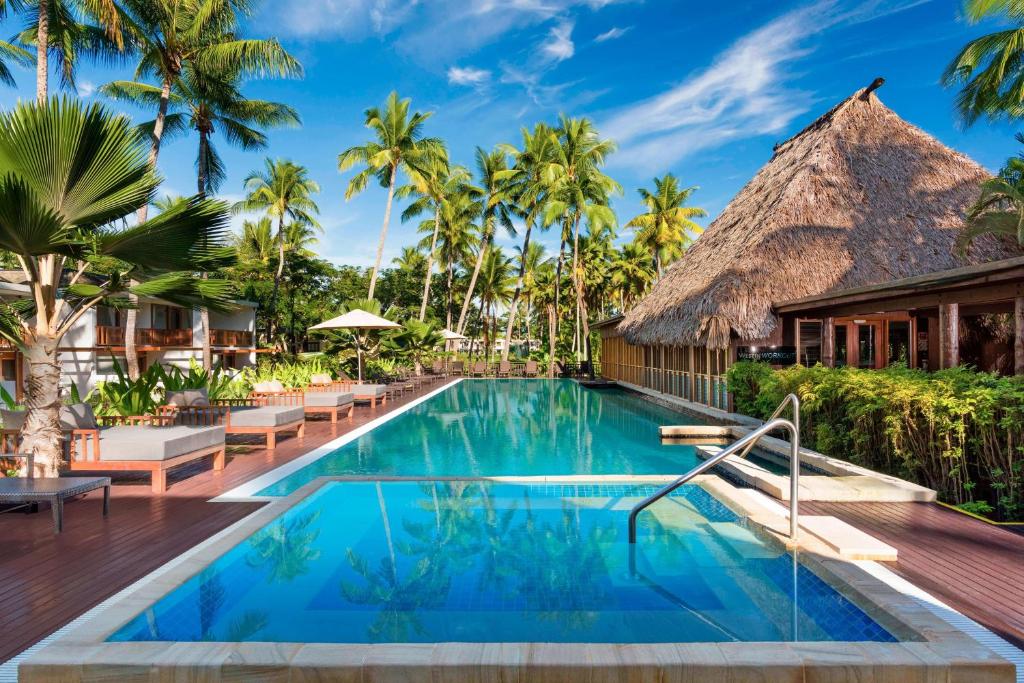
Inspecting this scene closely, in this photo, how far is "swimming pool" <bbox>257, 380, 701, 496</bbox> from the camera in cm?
733

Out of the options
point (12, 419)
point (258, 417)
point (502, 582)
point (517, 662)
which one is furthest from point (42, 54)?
point (517, 662)

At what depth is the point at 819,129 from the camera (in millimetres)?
16500

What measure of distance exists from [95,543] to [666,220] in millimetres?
32935

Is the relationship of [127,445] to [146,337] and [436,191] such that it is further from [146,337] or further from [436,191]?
[436,191]

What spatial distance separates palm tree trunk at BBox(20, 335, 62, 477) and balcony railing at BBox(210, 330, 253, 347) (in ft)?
77.9

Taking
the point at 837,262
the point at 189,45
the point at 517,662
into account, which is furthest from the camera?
the point at 189,45

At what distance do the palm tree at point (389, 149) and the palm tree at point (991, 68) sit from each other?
18309 millimetres

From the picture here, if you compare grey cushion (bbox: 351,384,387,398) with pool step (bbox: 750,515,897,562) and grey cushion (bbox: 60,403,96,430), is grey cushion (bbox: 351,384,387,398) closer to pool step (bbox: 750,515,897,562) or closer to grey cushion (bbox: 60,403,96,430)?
grey cushion (bbox: 60,403,96,430)

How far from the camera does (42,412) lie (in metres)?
5.09

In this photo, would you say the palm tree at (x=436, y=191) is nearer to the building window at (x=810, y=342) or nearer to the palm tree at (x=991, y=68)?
the building window at (x=810, y=342)

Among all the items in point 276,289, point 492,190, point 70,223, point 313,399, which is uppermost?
point 492,190

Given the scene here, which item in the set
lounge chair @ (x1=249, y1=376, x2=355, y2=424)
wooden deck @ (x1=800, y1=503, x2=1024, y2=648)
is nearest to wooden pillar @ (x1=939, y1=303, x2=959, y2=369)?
wooden deck @ (x1=800, y1=503, x2=1024, y2=648)

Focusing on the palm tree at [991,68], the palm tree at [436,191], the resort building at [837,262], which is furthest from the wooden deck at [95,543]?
the palm tree at [436,191]

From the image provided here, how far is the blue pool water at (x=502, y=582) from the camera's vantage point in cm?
319
